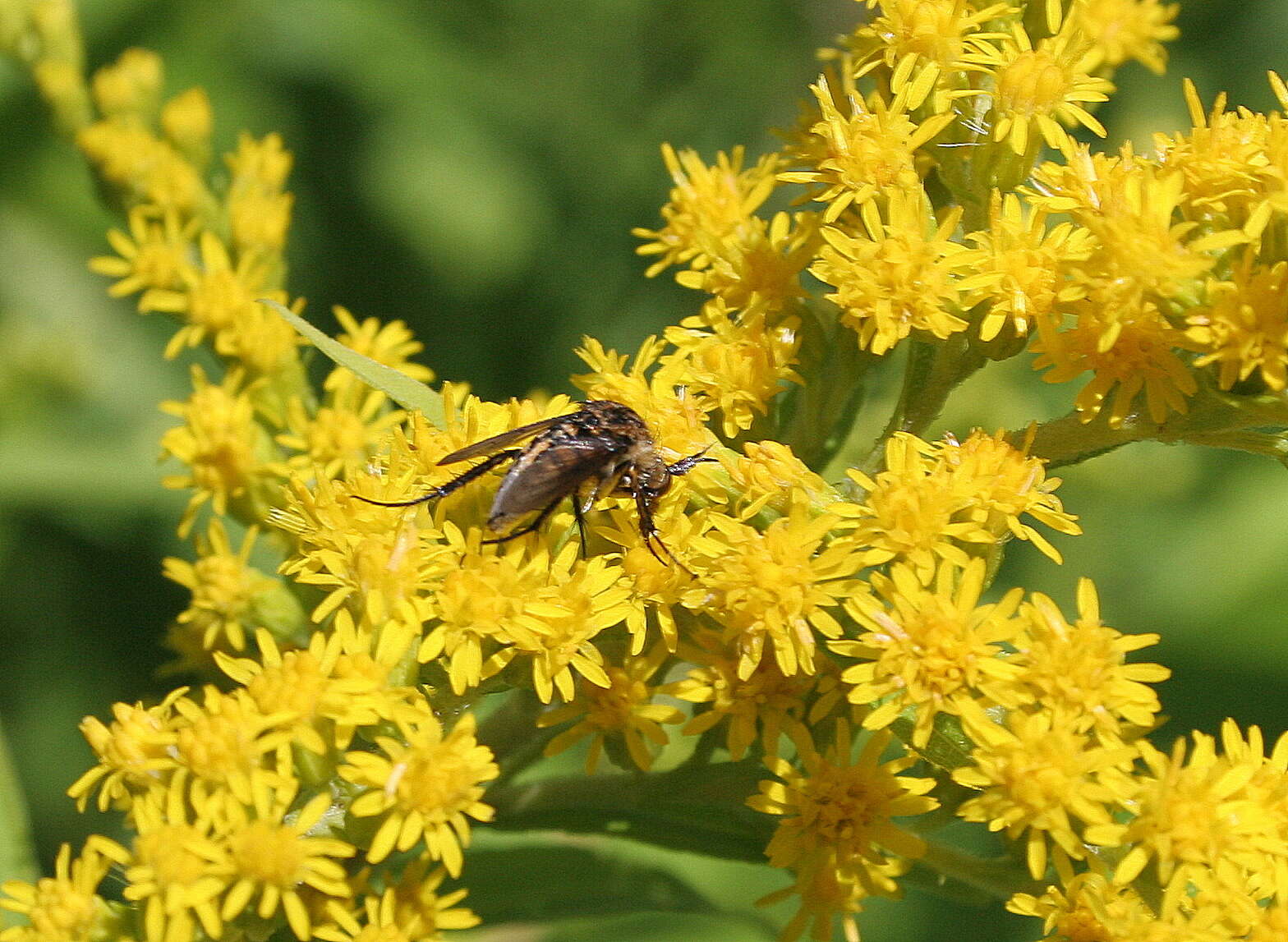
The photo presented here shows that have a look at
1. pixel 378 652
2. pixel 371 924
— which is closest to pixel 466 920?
pixel 371 924

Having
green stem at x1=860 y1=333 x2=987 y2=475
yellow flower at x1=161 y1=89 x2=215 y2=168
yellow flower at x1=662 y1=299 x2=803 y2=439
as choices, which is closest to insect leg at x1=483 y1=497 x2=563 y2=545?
yellow flower at x1=662 y1=299 x2=803 y2=439

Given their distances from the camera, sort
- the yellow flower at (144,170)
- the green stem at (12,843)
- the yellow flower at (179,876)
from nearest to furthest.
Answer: the yellow flower at (179,876) < the green stem at (12,843) < the yellow flower at (144,170)

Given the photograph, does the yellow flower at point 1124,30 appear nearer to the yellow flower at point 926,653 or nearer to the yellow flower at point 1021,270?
the yellow flower at point 1021,270

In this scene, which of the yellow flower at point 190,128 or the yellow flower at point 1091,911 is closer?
the yellow flower at point 1091,911

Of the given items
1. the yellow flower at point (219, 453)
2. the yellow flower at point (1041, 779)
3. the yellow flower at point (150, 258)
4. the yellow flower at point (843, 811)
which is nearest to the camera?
the yellow flower at point (1041, 779)

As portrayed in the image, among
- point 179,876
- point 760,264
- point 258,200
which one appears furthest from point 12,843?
point 760,264

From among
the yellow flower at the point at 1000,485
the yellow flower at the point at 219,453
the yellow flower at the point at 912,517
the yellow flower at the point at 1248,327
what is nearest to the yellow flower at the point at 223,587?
the yellow flower at the point at 219,453

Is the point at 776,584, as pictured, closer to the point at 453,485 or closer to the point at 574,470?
the point at 574,470
